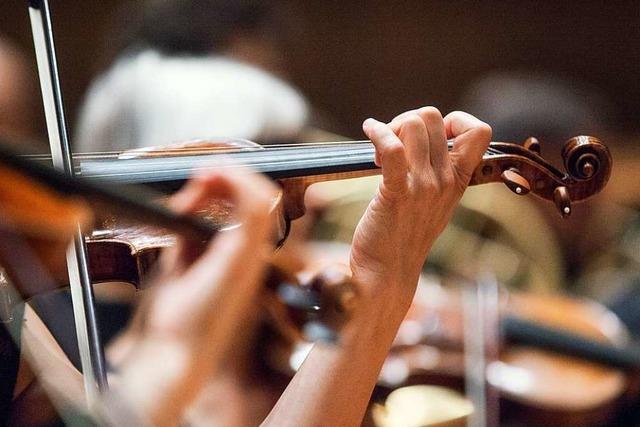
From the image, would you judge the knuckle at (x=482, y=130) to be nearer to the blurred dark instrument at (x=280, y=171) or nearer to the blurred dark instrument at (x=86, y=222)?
the blurred dark instrument at (x=280, y=171)

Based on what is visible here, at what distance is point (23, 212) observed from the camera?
48 centimetres

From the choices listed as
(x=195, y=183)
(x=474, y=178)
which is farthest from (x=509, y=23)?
(x=195, y=183)

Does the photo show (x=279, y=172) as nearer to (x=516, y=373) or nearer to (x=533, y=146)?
(x=533, y=146)

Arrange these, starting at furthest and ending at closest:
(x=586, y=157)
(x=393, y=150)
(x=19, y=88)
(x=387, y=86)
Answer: (x=387, y=86), (x=19, y=88), (x=586, y=157), (x=393, y=150)

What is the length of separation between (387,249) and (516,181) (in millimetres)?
170

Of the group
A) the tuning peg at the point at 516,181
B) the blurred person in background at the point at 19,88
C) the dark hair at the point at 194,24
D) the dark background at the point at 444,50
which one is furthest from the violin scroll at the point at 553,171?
the dark background at the point at 444,50

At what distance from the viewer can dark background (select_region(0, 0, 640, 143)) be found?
2.41 m

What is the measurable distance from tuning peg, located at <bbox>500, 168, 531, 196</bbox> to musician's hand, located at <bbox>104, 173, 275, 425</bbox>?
1.44ft

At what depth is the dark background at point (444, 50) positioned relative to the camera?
2410mm

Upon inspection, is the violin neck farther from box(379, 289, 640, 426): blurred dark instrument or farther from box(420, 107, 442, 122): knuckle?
box(379, 289, 640, 426): blurred dark instrument

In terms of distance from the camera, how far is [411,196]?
0.83 m

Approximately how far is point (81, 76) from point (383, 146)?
159 centimetres

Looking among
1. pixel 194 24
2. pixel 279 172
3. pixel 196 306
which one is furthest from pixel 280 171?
pixel 194 24

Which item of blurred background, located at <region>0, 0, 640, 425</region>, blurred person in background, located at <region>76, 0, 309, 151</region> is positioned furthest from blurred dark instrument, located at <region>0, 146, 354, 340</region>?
blurred person in background, located at <region>76, 0, 309, 151</region>
